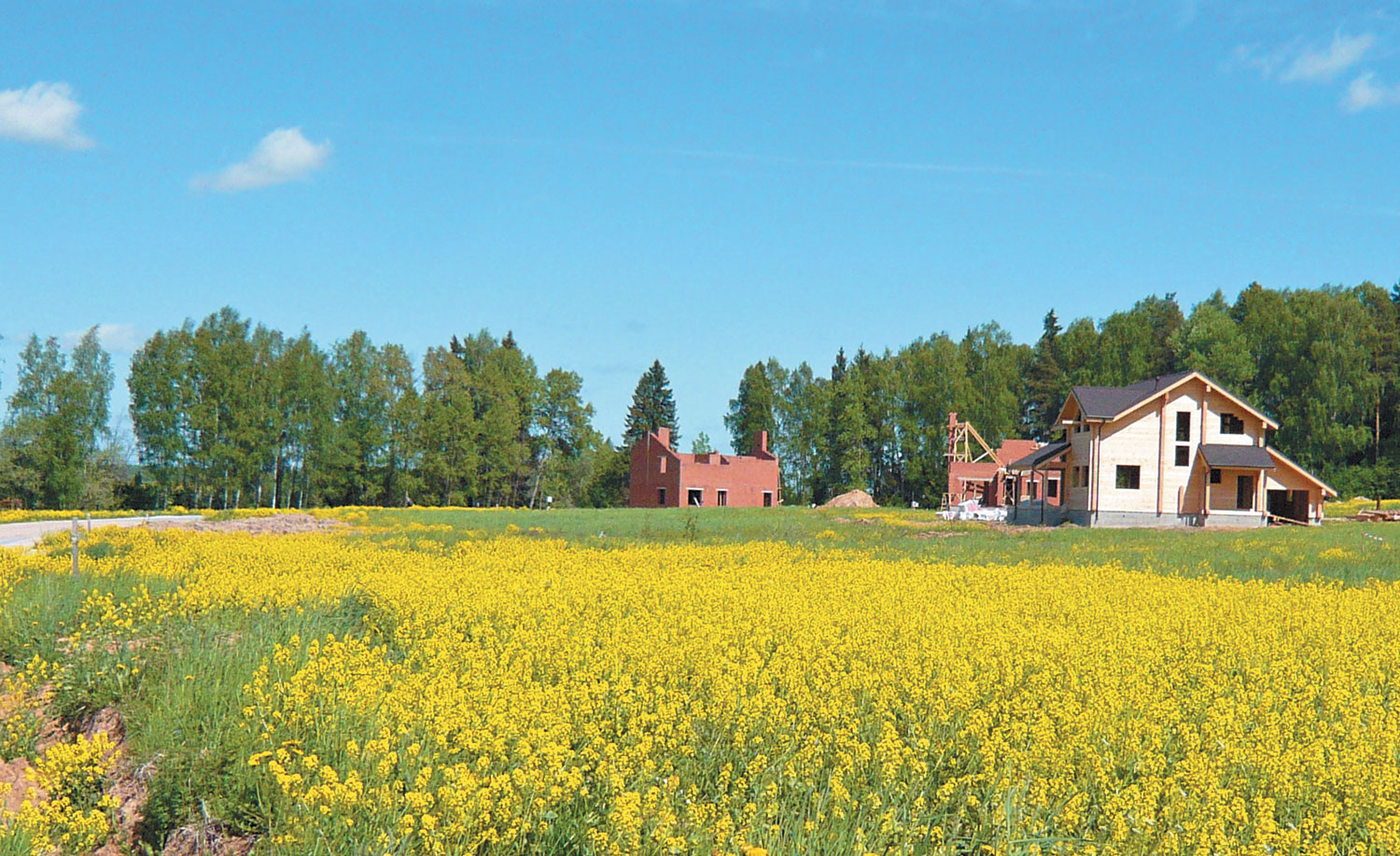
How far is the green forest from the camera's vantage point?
58.7 meters

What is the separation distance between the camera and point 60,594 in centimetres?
1015

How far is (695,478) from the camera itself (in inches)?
2680

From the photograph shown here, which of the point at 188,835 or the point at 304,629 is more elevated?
the point at 304,629

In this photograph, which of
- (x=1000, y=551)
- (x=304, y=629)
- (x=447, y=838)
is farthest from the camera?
(x=1000, y=551)

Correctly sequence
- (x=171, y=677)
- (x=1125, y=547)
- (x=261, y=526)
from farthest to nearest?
(x=261, y=526) → (x=1125, y=547) → (x=171, y=677)

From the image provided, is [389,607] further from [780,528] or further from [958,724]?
[780,528]

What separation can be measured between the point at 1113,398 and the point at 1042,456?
5434mm

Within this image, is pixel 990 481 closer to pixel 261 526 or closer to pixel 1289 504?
pixel 1289 504

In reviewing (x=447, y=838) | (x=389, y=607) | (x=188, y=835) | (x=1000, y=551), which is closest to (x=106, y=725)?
(x=188, y=835)

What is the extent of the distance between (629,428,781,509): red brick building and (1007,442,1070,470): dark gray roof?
2142 centimetres

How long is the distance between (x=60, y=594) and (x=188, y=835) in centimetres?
536

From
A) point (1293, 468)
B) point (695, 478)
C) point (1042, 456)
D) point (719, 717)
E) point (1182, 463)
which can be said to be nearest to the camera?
point (719, 717)

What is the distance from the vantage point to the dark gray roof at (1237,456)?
1661 inches

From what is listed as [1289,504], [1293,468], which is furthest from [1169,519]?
[1289,504]
